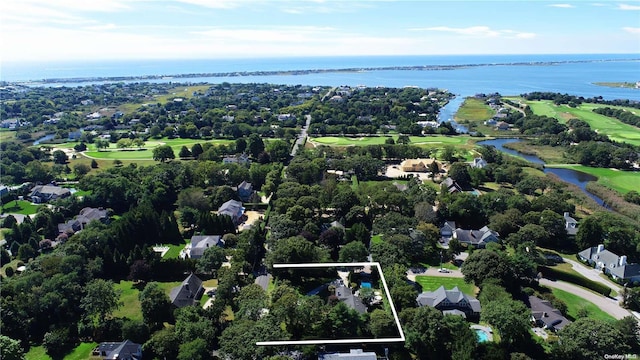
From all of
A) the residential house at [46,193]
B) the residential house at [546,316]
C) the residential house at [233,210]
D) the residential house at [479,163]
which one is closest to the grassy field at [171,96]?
the residential house at [46,193]

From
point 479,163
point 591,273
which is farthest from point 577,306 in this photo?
point 479,163

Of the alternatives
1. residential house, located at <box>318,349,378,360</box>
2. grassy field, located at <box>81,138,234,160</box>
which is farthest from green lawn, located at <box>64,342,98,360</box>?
grassy field, located at <box>81,138,234,160</box>

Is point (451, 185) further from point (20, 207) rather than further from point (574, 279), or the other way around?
point (20, 207)

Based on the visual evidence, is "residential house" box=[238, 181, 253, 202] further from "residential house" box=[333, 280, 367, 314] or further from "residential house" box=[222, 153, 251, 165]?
"residential house" box=[333, 280, 367, 314]

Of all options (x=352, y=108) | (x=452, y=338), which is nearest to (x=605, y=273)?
(x=452, y=338)

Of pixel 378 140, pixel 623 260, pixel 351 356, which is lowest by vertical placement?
pixel 623 260

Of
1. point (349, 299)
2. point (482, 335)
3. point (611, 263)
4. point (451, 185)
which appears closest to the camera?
point (482, 335)
